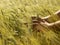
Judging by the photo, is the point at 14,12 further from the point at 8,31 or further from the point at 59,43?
the point at 59,43

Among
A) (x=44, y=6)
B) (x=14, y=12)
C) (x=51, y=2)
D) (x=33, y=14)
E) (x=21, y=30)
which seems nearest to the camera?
(x=21, y=30)

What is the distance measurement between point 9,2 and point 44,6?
479mm

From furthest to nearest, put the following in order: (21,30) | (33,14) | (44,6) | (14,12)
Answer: (44,6) < (33,14) < (14,12) < (21,30)

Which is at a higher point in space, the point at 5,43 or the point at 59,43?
the point at 5,43

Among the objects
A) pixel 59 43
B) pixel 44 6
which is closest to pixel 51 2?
pixel 44 6

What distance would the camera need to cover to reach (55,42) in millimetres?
2564

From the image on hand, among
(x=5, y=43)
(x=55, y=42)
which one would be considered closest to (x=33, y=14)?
(x=55, y=42)

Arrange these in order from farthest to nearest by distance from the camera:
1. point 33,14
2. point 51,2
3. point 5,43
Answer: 1. point 51,2
2. point 33,14
3. point 5,43

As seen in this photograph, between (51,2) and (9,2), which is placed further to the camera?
(51,2)

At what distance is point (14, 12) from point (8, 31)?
37cm

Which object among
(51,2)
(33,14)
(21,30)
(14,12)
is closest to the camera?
(21,30)

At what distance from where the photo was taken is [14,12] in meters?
2.71

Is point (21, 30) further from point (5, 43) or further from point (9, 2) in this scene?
point (9, 2)

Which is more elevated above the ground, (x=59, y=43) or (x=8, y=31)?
(x=8, y=31)
